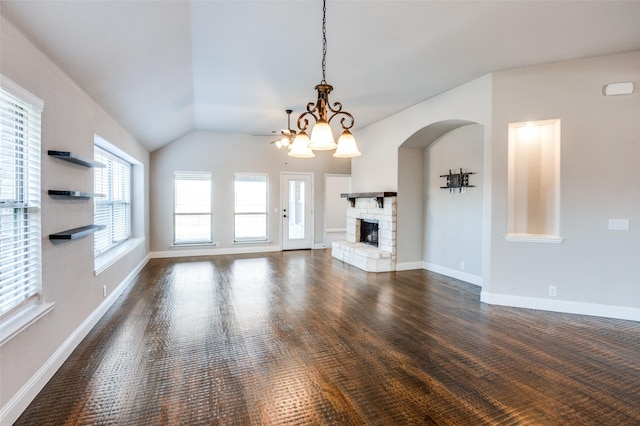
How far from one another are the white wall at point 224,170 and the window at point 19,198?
17.6 feet

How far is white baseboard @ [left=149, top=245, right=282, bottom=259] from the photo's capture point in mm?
7504

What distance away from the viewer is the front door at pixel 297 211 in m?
8.55

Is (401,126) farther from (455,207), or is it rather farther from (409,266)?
(409,266)

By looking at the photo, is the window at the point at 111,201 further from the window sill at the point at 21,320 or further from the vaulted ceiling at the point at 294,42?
the window sill at the point at 21,320

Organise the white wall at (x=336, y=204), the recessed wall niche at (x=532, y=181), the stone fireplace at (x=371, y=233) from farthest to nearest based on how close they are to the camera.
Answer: the white wall at (x=336, y=204)
the stone fireplace at (x=371, y=233)
the recessed wall niche at (x=532, y=181)

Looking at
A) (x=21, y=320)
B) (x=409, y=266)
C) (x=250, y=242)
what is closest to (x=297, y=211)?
(x=250, y=242)

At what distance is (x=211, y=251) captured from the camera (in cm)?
787

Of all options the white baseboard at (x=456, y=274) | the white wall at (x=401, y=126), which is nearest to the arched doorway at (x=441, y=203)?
the white baseboard at (x=456, y=274)

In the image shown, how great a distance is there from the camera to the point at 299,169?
8.63 metres

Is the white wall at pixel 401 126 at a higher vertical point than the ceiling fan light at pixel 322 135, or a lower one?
higher

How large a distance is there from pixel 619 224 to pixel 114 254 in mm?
6525

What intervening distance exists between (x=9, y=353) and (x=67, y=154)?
1507 mm

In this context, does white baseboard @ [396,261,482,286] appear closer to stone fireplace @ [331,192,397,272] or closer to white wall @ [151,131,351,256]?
stone fireplace @ [331,192,397,272]

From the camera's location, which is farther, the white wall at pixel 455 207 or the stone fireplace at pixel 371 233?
the stone fireplace at pixel 371 233
